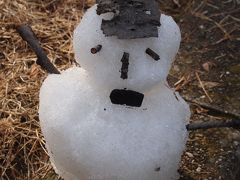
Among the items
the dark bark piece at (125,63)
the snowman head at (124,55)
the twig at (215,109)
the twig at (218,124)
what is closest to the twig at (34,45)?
the snowman head at (124,55)

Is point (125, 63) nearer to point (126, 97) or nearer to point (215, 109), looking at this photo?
point (126, 97)

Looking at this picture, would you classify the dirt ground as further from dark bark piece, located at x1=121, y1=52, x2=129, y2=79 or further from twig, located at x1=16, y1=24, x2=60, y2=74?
dark bark piece, located at x1=121, y1=52, x2=129, y2=79

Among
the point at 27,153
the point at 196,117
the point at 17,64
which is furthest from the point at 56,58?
the point at 196,117

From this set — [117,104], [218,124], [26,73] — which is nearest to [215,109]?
[218,124]

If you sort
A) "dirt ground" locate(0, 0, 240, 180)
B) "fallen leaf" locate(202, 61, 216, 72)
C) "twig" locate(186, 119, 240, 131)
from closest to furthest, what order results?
"twig" locate(186, 119, 240, 131)
"dirt ground" locate(0, 0, 240, 180)
"fallen leaf" locate(202, 61, 216, 72)

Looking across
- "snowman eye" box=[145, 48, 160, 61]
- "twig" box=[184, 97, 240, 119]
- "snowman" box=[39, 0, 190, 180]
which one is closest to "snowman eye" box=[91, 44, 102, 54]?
"snowman" box=[39, 0, 190, 180]

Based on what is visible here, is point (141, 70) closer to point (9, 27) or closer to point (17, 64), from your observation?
point (17, 64)

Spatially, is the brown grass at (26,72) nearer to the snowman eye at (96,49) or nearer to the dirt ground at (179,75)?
the dirt ground at (179,75)

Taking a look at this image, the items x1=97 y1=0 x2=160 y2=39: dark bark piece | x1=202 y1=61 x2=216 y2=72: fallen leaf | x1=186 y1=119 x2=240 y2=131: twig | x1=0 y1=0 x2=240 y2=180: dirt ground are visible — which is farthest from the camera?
x1=202 y1=61 x2=216 y2=72: fallen leaf
